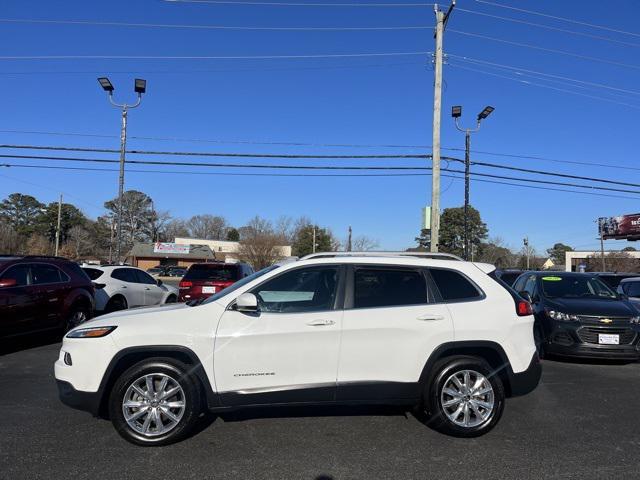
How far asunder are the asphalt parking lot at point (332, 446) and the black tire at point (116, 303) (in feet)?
21.7

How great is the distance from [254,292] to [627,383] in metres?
5.90

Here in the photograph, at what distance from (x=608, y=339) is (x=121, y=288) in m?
10.9

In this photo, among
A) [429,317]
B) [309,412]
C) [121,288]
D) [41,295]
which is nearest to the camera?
[429,317]

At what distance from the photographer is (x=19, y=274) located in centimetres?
879

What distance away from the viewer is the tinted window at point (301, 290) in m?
4.82

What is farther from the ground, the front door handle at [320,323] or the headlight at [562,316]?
the front door handle at [320,323]

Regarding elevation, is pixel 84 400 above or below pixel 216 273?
below

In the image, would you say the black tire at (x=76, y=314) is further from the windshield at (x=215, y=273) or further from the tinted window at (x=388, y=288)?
the tinted window at (x=388, y=288)

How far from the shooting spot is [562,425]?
17.2ft

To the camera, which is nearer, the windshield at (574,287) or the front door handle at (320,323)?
the front door handle at (320,323)

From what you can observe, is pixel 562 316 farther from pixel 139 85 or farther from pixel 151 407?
pixel 139 85

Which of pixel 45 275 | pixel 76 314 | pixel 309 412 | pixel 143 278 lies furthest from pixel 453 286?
pixel 143 278

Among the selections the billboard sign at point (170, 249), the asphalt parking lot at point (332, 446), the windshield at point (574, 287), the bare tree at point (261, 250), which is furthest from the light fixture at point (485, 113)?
the billboard sign at point (170, 249)

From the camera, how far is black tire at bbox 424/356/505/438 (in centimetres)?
479
